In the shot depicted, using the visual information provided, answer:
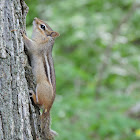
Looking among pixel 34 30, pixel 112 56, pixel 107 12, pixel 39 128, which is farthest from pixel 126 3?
pixel 39 128

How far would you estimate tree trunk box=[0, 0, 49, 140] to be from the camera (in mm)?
1731

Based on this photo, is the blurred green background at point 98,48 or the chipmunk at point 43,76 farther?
the blurred green background at point 98,48

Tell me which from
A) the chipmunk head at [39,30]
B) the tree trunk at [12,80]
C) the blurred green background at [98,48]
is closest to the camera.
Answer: the tree trunk at [12,80]

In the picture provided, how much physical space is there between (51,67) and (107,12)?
5.50 meters

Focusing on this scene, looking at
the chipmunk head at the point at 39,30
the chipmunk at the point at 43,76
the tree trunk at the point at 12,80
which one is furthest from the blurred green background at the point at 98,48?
the tree trunk at the point at 12,80

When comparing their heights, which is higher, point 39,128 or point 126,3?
point 126,3

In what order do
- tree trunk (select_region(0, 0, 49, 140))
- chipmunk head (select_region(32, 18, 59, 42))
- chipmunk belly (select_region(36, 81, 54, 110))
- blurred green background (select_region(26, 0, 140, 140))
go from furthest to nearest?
blurred green background (select_region(26, 0, 140, 140)), chipmunk head (select_region(32, 18, 59, 42)), chipmunk belly (select_region(36, 81, 54, 110)), tree trunk (select_region(0, 0, 49, 140))

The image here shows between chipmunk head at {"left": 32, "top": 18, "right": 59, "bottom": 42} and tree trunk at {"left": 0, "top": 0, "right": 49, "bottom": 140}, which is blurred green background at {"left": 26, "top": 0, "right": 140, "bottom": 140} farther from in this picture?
tree trunk at {"left": 0, "top": 0, "right": 49, "bottom": 140}

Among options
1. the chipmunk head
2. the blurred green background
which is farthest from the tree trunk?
the blurred green background

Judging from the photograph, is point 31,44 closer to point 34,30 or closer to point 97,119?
point 34,30

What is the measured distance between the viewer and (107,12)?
754 cm

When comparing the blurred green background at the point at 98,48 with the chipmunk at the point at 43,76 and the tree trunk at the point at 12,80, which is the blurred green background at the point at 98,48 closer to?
the chipmunk at the point at 43,76

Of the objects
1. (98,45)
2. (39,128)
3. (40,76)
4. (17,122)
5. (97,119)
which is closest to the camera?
(17,122)

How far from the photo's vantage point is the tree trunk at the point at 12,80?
1731 mm
